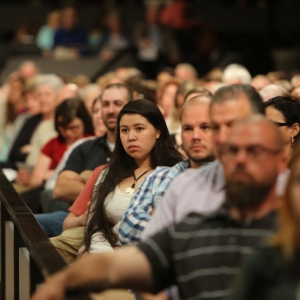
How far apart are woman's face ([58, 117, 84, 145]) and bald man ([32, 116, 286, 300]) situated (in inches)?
155

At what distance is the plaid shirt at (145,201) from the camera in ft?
11.9

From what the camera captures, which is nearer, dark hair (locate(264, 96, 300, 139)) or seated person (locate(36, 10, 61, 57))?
dark hair (locate(264, 96, 300, 139))

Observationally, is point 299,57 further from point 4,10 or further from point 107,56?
point 4,10

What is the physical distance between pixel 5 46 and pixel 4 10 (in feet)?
8.09

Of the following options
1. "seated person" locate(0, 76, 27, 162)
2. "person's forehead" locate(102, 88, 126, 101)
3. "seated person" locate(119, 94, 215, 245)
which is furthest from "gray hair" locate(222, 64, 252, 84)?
"seated person" locate(119, 94, 215, 245)

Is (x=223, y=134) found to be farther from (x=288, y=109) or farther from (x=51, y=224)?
(x=51, y=224)

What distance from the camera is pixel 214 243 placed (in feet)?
8.41

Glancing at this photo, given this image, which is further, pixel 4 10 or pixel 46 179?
pixel 4 10

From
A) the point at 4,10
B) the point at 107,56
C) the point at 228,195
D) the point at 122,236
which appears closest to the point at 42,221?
the point at 122,236

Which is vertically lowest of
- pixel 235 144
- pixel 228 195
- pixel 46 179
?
pixel 46 179

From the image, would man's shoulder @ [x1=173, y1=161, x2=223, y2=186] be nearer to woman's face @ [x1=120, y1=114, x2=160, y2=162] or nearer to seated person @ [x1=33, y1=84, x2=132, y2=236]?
woman's face @ [x1=120, y1=114, x2=160, y2=162]

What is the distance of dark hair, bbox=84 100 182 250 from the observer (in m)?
4.27

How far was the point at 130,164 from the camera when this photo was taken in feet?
14.4

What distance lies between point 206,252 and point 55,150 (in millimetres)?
4331
